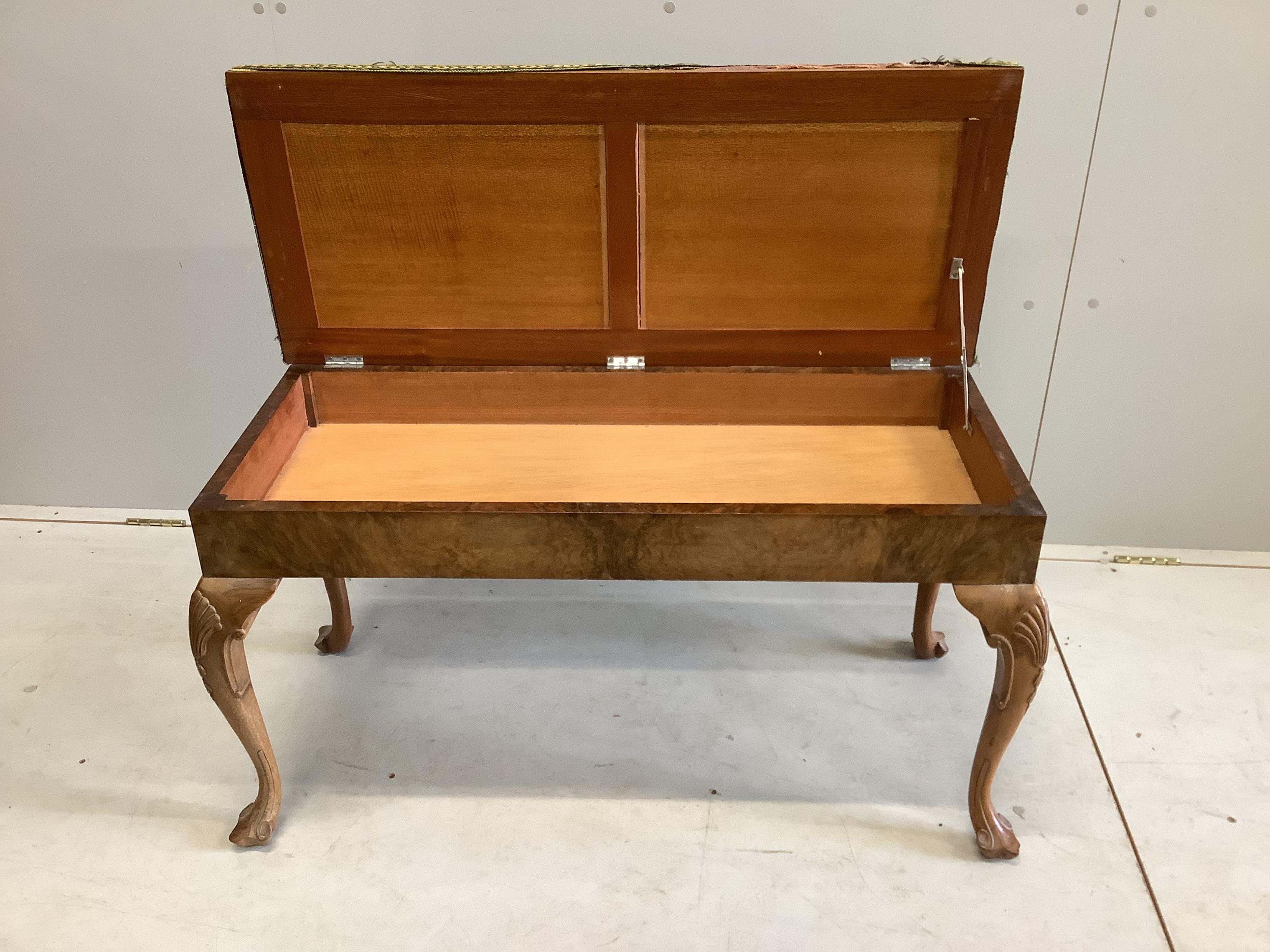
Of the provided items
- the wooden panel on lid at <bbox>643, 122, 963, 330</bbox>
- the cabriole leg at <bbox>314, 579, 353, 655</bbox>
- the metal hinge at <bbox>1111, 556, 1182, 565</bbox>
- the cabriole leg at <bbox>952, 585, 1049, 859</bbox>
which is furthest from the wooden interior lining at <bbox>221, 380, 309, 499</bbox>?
the metal hinge at <bbox>1111, 556, 1182, 565</bbox>

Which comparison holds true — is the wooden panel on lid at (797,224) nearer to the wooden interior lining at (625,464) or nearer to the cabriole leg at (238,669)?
the wooden interior lining at (625,464)

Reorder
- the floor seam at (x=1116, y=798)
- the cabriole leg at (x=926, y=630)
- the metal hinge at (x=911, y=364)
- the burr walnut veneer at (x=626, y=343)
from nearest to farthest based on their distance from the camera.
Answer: the burr walnut veneer at (x=626, y=343) < the floor seam at (x=1116, y=798) < the metal hinge at (x=911, y=364) < the cabriole leg at (x=926, y=630)

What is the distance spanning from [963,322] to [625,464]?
2.10ft

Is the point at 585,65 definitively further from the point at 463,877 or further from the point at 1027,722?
the point at 1027,722

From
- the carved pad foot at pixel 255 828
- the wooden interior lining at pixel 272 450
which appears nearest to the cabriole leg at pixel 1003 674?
the wooden interior lining at pixel 272 450

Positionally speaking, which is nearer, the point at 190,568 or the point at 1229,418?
the point at 1229,418

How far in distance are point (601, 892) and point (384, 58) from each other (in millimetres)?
1611

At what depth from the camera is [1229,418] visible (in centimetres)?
214


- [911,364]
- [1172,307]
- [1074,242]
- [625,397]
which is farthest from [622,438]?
[1172,307]

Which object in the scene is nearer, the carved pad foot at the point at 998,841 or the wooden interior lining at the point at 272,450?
the wooden interior lining at the point at 272,450

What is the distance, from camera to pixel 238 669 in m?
1.43

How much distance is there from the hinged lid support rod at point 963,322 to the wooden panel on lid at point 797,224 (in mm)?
25

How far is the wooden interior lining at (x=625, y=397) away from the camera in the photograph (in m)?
1.69

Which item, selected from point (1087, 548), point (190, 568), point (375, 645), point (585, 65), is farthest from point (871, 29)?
point (190, 568)
